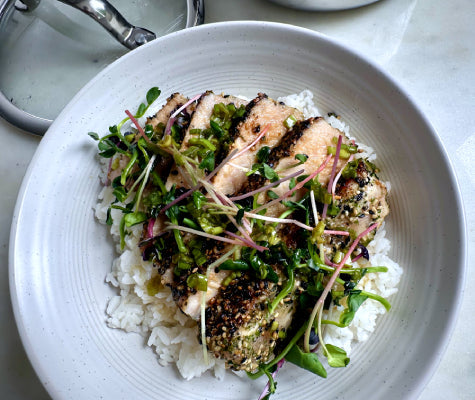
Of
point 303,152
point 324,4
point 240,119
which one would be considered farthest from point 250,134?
point 324,4


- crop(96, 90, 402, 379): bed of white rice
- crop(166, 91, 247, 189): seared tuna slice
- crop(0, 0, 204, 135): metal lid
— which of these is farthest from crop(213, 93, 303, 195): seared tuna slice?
crop(0, 0, 204, 135): metal lid

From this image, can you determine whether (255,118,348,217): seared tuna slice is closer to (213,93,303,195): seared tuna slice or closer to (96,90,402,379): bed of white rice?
(213,93,303,195): seared tuna slice

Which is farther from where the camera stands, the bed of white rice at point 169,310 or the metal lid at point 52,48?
the metal lid at point 52,48

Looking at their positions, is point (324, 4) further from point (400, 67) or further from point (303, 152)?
point (303, 152)

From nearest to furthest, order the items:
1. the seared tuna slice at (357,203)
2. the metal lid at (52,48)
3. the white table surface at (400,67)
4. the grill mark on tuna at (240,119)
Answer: the seared tuna slice at (357,203)
the grill mark on tuna at (240,119)
the white table surface at (400,67)
the metal lid at (52,48)

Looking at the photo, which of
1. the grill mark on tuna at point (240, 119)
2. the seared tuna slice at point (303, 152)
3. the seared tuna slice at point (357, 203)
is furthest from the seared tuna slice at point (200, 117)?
the seared tuna slice at point (357, 203)

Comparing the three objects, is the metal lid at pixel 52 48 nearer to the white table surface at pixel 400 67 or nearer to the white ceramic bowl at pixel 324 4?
the white table surface at pixel 400 67
